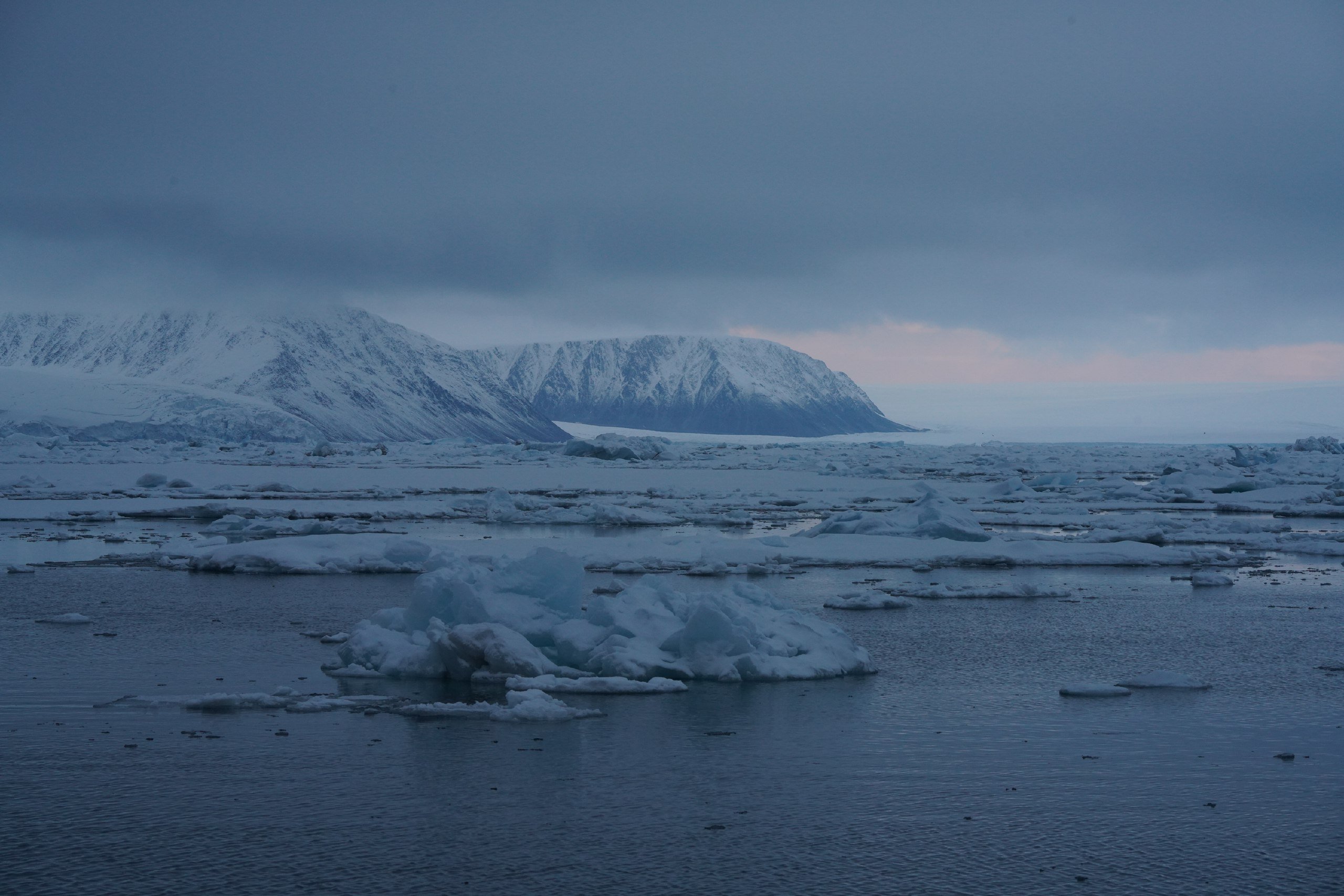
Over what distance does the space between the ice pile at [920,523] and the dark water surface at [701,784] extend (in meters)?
10.5

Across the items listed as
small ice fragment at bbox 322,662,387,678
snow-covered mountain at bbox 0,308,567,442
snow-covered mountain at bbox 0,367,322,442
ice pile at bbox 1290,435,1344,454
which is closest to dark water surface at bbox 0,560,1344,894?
small ice fragment at bbox 322,662,387,678

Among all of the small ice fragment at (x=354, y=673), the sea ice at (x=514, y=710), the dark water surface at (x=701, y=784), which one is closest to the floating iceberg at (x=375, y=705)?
the sea ice at (x=514, y=710)

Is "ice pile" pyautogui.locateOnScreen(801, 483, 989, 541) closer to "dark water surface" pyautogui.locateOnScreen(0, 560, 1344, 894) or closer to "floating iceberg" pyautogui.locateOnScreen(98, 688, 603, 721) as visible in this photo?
"dark water surface" pyautogui.locateOnScreen(0, 560, 1344, 894)

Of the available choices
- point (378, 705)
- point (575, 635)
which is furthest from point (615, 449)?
point (378, 705)

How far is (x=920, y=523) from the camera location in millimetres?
23391

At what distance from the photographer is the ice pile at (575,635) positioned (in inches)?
412

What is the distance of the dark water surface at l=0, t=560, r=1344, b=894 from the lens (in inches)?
231

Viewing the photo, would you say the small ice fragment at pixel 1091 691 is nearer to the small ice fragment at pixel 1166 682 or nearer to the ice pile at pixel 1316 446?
the small ice fragment at pixel 1166 682

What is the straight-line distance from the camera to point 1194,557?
20.7m

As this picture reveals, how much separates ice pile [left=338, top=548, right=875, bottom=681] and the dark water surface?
379mm

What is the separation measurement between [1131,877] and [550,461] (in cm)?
6684

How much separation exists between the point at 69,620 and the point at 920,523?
15.4 m

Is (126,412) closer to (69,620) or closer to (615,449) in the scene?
(615,449)

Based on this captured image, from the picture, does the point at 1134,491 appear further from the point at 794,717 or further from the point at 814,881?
the point at 814,881
